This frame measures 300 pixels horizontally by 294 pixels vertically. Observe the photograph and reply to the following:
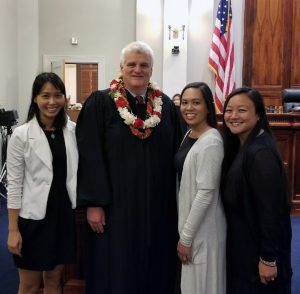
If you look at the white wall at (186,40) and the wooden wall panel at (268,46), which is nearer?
the wooden wall panel at (268,46)

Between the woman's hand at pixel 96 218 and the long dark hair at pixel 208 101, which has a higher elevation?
the long dark hair at pixel 208 101

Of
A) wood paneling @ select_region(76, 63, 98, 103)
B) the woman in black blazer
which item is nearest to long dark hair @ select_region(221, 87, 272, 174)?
the woman in black blazer

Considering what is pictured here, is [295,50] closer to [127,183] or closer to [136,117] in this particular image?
[136,117]

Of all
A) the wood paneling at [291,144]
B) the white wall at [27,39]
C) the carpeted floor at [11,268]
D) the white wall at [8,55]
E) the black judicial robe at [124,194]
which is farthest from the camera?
the white wall at [27,39]

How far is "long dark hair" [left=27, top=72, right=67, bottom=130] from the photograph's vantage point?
191 cm

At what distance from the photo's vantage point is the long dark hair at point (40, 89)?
1909 mm

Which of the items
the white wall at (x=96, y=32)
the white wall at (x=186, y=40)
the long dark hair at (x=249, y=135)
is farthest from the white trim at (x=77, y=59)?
the long dark hair at (x=249, y=135)

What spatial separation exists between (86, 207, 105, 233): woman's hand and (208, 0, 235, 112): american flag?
18.0ft

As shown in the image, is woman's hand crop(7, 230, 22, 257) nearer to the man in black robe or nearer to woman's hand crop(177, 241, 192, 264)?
the man in black robe

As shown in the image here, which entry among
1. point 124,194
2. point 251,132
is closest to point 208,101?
point 251,132

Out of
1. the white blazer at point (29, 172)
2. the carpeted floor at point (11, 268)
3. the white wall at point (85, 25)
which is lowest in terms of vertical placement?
the carpeted floor at point (11, 268)

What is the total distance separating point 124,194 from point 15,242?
1.83 ft

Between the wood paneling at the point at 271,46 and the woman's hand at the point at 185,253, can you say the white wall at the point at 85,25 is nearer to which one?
the wood paneling at the point at 271,46

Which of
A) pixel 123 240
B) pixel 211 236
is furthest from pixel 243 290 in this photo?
pixel 123 240
